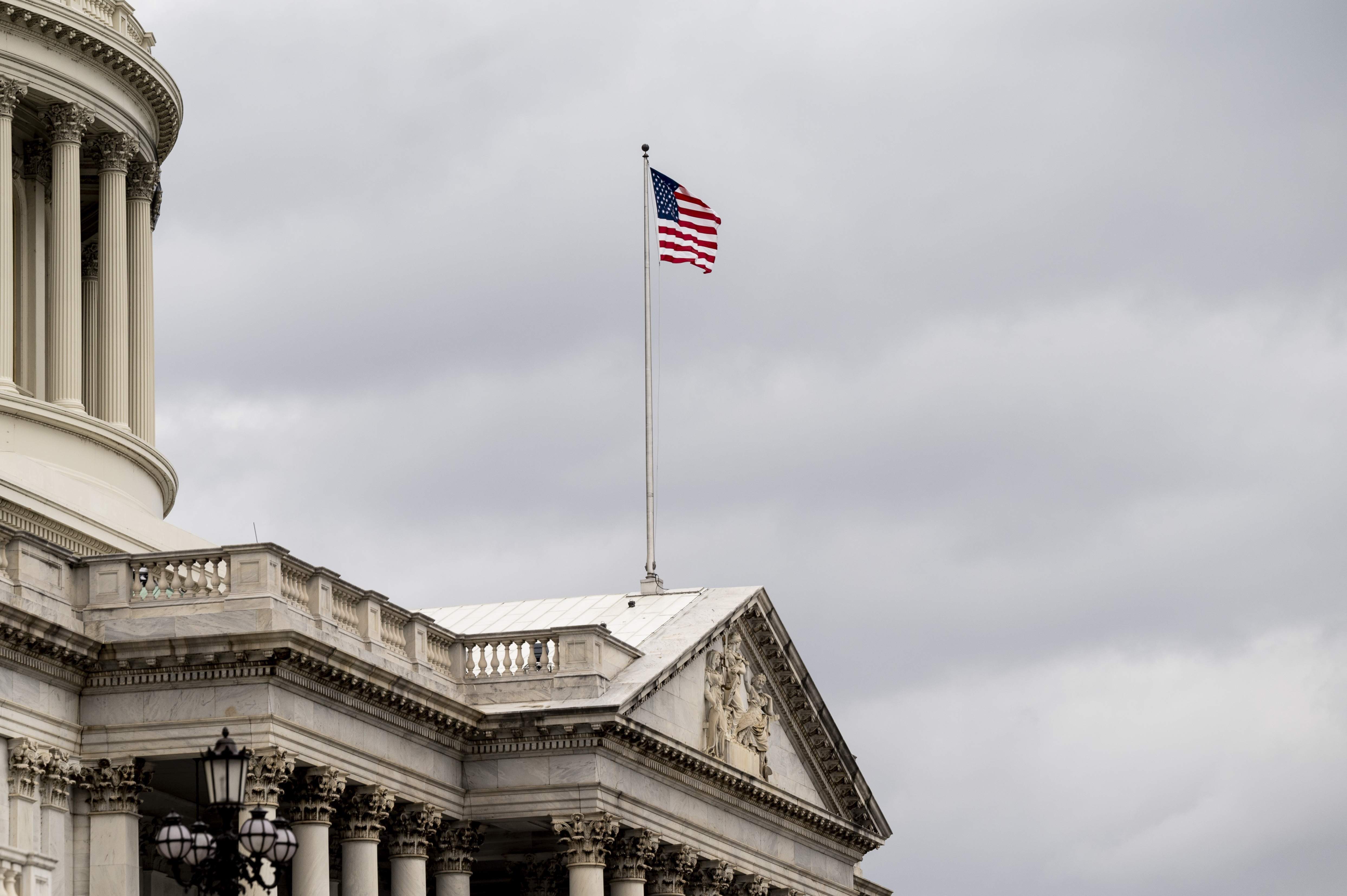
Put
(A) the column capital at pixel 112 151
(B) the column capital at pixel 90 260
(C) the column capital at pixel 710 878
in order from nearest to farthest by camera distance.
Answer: (C) the column capital at pixel 710 878
(A) the column capital at pixel 112 151
(B) the column capital at pixel 90 260

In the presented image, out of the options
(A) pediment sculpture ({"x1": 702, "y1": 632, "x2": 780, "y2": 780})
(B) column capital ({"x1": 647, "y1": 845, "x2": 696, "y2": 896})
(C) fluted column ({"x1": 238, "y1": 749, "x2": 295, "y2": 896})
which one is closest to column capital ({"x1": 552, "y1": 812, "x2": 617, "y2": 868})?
(B) column capital ({"x1": 647, "y1": 845, "x2": 696, "y2": 896})

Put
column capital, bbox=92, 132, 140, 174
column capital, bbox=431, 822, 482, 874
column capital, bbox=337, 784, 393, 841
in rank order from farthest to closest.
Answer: column capital, bbox=92, 132, 140, 174
column capital, bbox=431, 822, 482, 874
column capital, bbox=337, 784, 393, 841

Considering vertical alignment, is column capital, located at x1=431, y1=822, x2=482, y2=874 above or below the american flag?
below

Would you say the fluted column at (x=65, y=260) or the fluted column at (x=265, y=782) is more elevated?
the fluted column at (x=65, y=260)

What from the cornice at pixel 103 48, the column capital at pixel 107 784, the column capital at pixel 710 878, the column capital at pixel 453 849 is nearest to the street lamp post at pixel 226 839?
the column capital at pixel 107 784

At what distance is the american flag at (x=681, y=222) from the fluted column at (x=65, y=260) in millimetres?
16503

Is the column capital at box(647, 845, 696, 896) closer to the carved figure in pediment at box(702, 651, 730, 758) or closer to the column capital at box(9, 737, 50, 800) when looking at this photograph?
the carved figure in pediment at box(702, 651, 730, 758)

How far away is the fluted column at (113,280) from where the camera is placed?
6806 cm

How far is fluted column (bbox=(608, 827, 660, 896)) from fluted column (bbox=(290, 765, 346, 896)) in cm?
1033

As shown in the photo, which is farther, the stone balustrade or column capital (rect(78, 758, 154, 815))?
column capital (rect(78, 758, 154, 815))

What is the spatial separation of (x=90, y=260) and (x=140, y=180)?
325cm

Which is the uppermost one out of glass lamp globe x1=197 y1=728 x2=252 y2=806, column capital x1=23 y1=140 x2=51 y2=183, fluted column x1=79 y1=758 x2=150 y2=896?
column capital x1=23 y1=140 x2=51 y2=183

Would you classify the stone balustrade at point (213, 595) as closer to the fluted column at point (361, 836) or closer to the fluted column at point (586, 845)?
the fluted column at point (361, 836)

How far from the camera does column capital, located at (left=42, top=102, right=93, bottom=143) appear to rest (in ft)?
221
